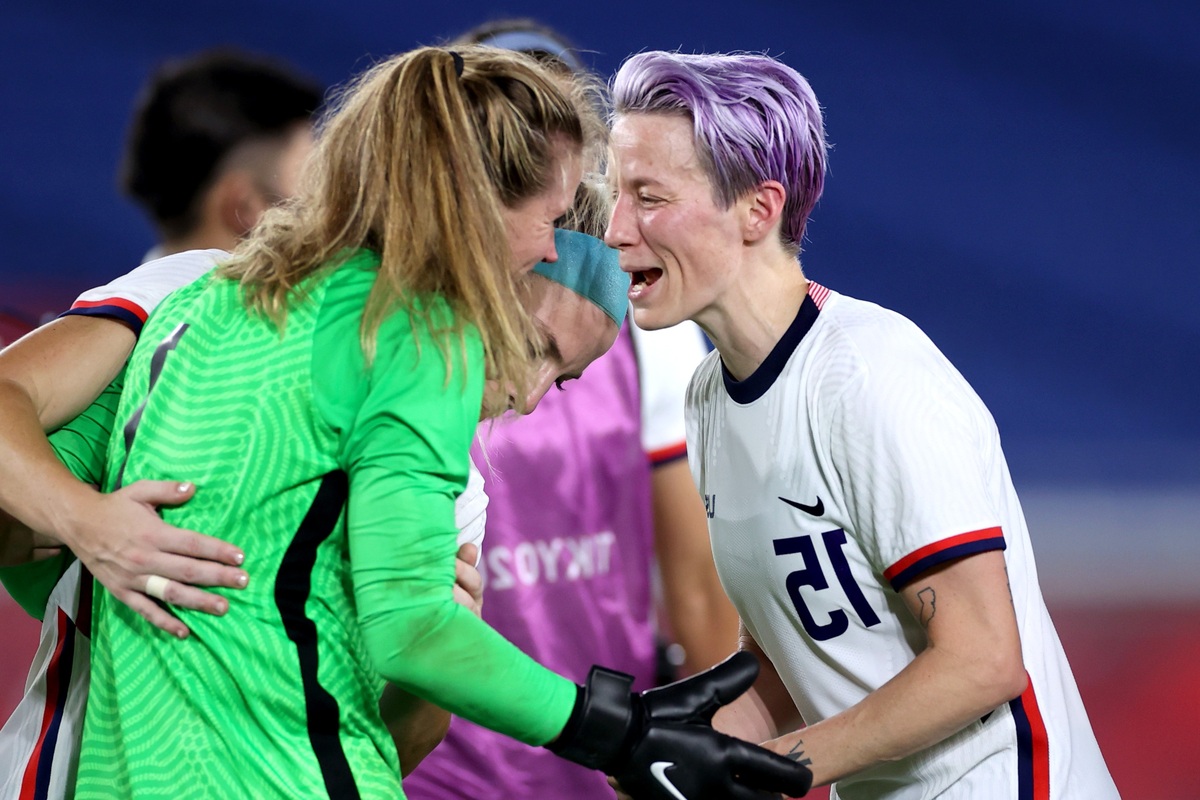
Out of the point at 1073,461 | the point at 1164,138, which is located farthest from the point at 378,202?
the point at 1164,138

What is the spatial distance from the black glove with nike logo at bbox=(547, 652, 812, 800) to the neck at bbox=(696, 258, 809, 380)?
0.45 meters

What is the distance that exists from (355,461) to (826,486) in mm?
609

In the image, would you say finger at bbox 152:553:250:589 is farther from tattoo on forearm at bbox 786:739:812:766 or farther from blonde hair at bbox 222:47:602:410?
tattoo on forearm at bbox 786:739:812:766

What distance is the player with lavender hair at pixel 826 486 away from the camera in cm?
139

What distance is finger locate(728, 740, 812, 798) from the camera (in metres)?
1.25

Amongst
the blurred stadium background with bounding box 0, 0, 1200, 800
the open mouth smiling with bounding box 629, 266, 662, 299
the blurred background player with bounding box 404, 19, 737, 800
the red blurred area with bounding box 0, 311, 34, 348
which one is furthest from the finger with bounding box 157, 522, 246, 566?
the blurred stadium background with bounding box 0, 0, 1200, 800

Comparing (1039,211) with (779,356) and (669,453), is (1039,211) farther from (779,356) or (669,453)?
(779,356)

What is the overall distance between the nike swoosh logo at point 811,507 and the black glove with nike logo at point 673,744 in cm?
26

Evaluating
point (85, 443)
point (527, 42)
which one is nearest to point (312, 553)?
point (85, 443)

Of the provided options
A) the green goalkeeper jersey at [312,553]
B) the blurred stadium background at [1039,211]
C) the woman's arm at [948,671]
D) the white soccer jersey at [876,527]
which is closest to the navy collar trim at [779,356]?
the white soccer jersey at [876,527]

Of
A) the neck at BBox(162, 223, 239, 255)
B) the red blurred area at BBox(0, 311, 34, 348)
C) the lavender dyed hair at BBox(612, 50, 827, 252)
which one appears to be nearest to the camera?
the lavender dyed hair at BBox(612, 50, 827, 252)

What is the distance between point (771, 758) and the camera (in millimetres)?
1263

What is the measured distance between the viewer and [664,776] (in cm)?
121

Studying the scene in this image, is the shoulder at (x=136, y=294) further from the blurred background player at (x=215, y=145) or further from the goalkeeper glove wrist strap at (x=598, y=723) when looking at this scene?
the blurred background player at (x=215, y=145)
